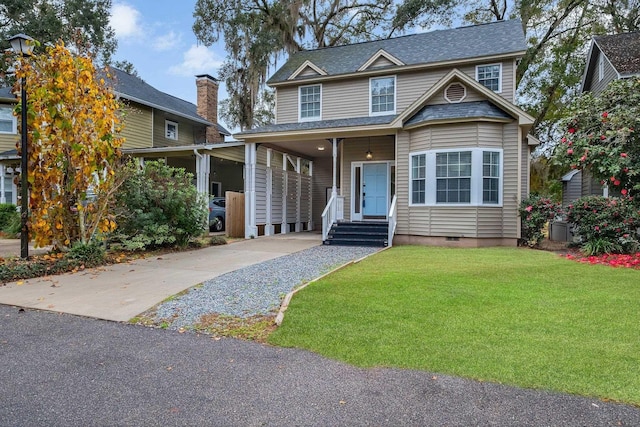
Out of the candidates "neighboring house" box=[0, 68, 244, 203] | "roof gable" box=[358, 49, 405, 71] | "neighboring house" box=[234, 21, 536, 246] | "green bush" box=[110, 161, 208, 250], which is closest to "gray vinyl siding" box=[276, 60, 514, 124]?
"neighboring house" box=[234, 21, 536, 246]

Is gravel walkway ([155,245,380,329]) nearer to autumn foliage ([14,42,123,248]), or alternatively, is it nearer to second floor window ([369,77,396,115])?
autumn foliage ([14,42,123,248])

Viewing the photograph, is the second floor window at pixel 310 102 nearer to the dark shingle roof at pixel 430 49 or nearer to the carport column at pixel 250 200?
the dark shingle roof at pixel 430 49

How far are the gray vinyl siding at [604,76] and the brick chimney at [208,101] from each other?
17960 millimetres

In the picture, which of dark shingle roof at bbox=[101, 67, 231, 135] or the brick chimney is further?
the brick chimney

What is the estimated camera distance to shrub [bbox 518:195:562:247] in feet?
34.5

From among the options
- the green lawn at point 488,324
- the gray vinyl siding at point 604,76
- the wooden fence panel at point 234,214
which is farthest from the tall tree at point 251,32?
the green lawn at point 488,324

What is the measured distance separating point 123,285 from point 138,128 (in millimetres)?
14409

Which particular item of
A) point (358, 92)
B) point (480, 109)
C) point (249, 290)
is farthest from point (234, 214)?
point (480, 109)

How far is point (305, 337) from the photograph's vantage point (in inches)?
152

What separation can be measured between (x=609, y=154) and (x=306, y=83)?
10.5 meters

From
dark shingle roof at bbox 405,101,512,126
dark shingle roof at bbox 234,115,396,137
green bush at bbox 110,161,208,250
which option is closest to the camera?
green bush at bbox 110,161,208,250

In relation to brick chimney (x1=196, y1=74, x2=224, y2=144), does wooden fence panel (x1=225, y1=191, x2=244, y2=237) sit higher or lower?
lower

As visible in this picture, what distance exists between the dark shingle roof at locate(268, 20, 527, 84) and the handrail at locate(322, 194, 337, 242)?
5.55 meters

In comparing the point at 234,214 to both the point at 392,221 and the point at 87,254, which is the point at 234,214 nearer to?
the point at 392,221
